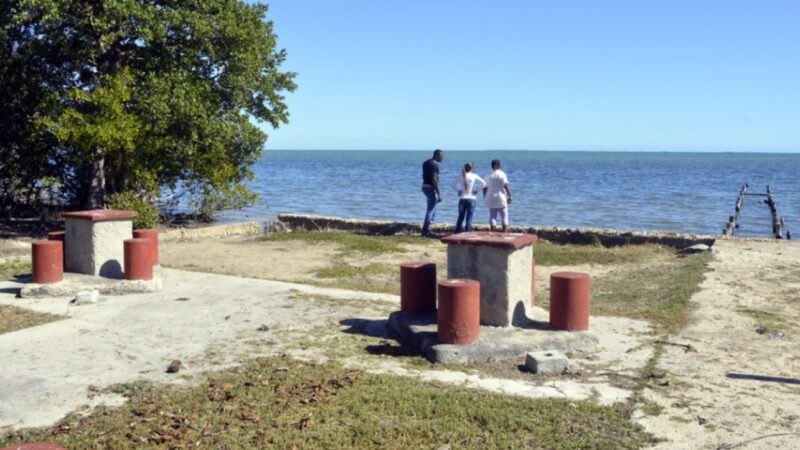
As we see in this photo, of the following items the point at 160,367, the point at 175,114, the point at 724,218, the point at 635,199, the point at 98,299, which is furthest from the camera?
the point at 635,199

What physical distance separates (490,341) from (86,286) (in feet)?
18.8

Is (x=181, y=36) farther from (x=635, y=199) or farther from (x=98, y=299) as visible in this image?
(x=635, y=199)

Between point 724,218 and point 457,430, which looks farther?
point 724,218

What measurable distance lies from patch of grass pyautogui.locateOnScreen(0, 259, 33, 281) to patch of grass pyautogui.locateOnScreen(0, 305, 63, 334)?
2.37m

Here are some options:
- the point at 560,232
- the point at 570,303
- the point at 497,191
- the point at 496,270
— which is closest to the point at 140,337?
the point at 496,270

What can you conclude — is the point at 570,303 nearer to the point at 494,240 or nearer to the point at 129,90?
the point at 494,240

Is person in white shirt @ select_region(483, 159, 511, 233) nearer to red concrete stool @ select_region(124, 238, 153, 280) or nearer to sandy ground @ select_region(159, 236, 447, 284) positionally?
sandy ground @ select_region(159, 236, 447, 284)

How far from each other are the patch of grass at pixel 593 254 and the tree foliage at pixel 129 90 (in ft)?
23.6

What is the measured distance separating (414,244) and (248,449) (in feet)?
39.8

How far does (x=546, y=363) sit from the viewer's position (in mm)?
6883

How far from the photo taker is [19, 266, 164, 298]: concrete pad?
9.93 m

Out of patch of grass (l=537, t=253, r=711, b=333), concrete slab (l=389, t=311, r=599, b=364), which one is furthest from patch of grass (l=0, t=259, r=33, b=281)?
patch of grass (l=537, t=253, r=711, b=333)

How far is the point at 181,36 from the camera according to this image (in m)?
16.1

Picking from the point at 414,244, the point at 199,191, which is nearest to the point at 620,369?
the point at 414,244
